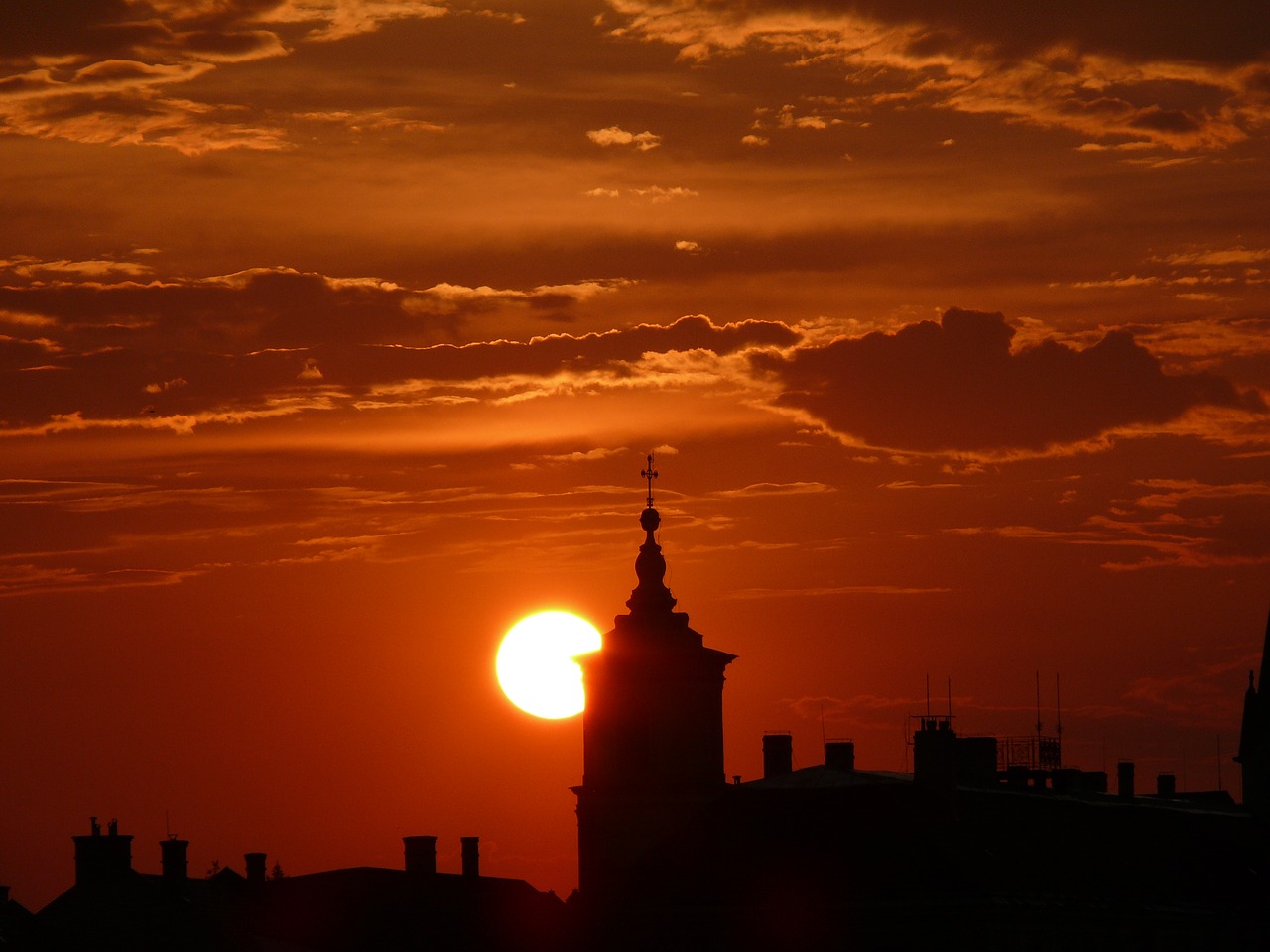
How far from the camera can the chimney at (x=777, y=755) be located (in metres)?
98.0

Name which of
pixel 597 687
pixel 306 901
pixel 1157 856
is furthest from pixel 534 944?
pixel 1157 856

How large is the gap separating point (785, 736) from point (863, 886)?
18516mm

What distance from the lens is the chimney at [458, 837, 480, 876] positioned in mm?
108019

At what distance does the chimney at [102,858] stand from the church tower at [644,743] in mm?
13065

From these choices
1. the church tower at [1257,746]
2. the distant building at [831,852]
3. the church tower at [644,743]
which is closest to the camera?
the distant building at [831,852]

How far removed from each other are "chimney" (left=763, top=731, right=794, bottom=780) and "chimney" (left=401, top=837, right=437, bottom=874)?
44.6 feet

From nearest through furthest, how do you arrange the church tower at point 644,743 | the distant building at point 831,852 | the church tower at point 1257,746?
1. the distant building at point 831,852
2. the church tower at point 644,743
3. the church tower at point 1257,746

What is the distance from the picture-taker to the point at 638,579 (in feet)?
287

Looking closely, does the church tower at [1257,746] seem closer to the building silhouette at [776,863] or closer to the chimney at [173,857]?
the building silhouette at [776,863]

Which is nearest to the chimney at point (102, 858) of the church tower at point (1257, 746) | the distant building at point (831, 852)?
the distant building at point (831, 852)

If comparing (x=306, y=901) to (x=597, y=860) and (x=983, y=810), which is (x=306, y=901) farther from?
(x=983, y=810)

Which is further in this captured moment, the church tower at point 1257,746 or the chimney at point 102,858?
the church tower at point 1257,746

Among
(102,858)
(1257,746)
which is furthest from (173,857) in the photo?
(1257,746)

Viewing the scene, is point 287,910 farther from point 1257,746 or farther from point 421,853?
point 1257,746
